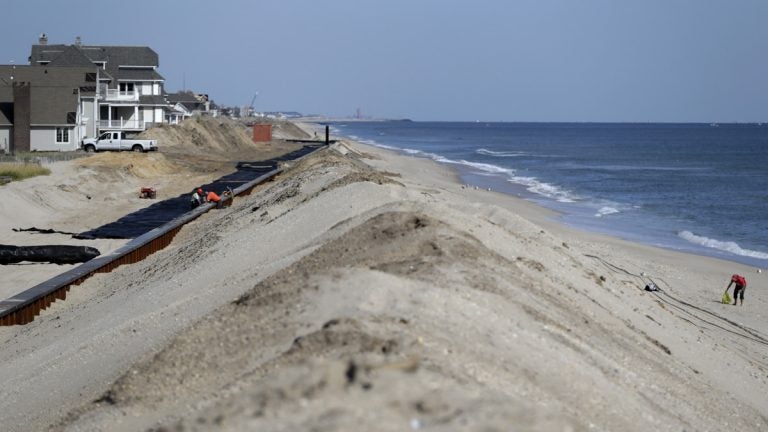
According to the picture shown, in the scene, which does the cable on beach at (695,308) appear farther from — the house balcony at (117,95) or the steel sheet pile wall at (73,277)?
the house balcony at (117,95)

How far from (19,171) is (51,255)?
18.6 meters

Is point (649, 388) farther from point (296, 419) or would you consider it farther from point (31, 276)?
point (31, 276)

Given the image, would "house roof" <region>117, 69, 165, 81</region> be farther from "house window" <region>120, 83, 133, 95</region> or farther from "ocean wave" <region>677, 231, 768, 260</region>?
"ocean wave" <region>677, 231, 768, 260</region>

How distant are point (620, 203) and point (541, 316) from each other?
1606 inches

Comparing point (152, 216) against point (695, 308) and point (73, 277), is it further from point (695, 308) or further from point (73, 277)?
point (695, 308)

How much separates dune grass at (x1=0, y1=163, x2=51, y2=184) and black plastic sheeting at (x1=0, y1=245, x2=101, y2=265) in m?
14.9

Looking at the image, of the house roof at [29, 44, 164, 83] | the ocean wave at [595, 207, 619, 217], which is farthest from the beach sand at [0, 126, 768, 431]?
the house roof at [29, 44, 164, 83]

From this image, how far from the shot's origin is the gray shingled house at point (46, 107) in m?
56.0

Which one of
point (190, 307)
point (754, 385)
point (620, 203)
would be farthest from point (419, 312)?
point (620, 203)

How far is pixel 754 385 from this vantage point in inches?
530

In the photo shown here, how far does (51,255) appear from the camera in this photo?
22.8 metres

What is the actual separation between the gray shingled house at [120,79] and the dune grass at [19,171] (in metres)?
21.6

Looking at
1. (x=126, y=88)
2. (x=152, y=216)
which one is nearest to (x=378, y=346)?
(x=152, y=216)

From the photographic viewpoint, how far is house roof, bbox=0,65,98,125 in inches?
2250
